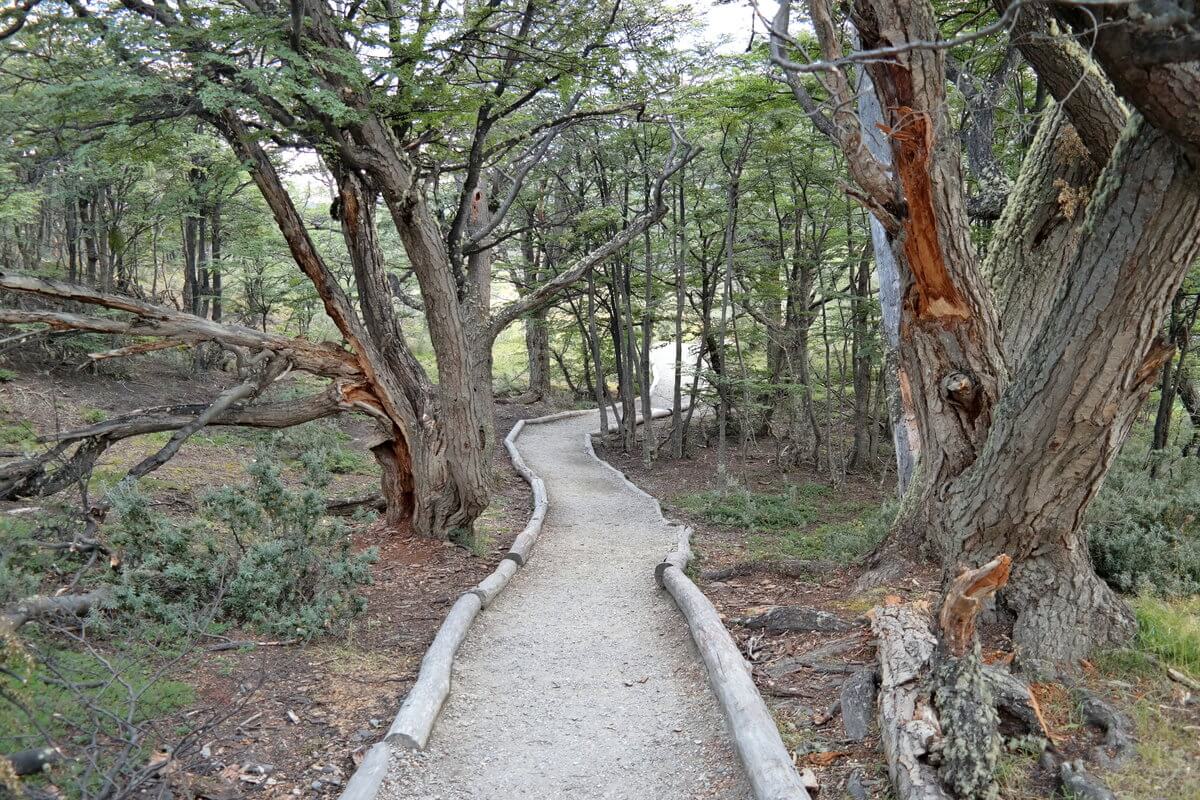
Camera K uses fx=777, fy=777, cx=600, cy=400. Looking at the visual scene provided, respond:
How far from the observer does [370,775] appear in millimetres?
3758

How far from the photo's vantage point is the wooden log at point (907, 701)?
133 inches

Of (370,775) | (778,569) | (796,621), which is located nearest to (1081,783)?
(796,621)

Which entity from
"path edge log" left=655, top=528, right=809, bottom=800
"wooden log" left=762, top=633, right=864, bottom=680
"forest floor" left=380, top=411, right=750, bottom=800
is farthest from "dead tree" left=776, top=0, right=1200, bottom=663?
"forest floor" left=380, top=411, right=750, bottom=800

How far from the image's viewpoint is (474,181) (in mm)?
9156

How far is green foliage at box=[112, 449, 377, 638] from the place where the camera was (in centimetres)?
552

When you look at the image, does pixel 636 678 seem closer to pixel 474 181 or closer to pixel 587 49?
pixel 474 181

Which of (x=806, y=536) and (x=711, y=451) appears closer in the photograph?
(x=806, y=536)

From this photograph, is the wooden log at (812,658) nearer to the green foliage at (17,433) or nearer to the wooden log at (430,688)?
the wooden log at (430,688)

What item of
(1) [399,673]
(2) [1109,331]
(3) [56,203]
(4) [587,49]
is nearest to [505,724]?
(1) [399,673]

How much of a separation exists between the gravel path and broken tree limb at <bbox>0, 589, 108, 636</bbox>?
2.03 m

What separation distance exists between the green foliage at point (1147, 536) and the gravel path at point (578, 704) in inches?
121

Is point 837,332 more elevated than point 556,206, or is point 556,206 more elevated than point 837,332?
point 556,206

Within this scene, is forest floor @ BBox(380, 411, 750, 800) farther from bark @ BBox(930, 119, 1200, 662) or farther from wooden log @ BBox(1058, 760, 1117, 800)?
bark @ BBox(930, 119, 1200, 662)

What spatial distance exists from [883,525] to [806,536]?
7.90ft
